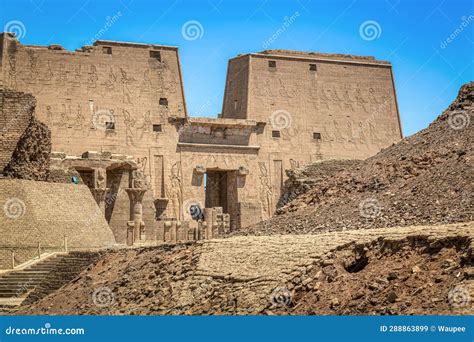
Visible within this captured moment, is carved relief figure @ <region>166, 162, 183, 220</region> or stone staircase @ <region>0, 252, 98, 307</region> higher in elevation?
carved relief figure @ <region>166, 162, 183, 220</region>

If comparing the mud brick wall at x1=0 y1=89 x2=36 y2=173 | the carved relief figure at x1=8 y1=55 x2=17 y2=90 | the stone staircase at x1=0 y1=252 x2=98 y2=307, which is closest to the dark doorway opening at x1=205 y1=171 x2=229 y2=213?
the carved relief figure at x1=8 y1=55 x2=17 y2=90

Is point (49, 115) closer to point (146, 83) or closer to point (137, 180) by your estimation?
point (146, 83)

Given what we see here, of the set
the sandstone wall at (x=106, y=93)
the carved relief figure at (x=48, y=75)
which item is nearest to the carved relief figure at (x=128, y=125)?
the sandstone wall at (x=106, y=93)

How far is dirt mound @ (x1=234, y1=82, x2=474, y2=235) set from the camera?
1595 centimetres

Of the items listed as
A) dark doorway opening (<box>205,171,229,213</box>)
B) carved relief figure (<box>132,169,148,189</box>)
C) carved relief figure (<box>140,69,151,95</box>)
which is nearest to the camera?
carved relief figure (<box>132,169,148,189</box>)

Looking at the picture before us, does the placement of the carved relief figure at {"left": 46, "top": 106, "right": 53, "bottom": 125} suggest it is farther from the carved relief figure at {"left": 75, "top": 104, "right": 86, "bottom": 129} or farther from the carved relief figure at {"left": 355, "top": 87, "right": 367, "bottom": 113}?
the carved relief figure at {"left": 355, "top": 87, "right": 367, "bottom": 113}

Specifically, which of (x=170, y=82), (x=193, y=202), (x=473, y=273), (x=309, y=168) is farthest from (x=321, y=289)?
(x=170, y=82)

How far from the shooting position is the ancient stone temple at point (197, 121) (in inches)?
1345

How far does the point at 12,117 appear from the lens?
Result: 24500 millimetres

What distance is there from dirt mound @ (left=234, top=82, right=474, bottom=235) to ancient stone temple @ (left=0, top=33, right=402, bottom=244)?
1047 cm

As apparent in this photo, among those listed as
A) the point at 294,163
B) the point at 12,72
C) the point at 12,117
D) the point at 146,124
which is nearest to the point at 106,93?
the point at 146,124

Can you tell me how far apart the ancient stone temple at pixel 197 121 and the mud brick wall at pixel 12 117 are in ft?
17.5

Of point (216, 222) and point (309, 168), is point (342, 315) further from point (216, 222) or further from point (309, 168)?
point (216, 222)

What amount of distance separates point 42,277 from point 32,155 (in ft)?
20.0
